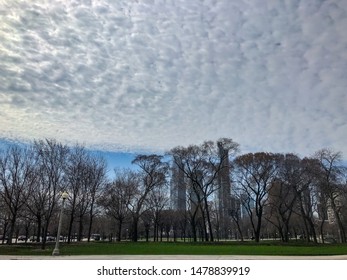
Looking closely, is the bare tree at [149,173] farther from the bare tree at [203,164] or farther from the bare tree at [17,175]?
the bare tree at [17,175]

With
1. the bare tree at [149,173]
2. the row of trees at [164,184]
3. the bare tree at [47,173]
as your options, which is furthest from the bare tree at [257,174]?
the bare tree at [47,173]

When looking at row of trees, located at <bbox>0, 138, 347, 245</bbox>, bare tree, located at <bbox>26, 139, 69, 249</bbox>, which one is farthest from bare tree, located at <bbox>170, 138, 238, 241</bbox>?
bare tree, located at <bbox>26, 139, 69, 249</bbox>

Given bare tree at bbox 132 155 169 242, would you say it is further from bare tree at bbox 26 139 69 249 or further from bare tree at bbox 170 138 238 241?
bare tree at bbox 26 139 69 249

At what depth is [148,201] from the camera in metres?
49.6

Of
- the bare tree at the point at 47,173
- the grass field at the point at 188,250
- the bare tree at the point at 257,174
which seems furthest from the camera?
the bare tree at the point at 257,174

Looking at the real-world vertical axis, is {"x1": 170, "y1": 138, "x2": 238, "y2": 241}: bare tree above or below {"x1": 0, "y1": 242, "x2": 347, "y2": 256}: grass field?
above

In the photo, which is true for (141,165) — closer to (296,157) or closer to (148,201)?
(148,201)

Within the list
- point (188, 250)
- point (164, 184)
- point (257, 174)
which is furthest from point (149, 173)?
point (188, 250)

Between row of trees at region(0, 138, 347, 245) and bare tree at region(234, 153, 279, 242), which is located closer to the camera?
row of trees at region(0, 138, 347, 245)

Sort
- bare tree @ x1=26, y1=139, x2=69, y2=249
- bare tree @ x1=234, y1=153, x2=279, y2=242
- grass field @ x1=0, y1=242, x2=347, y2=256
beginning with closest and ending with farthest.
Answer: grass field @ x1=0, y1=242, x2=347, y2=256, bare tree @ x1=26, y1=139, x2=69, y2=249, bare tree @ x1=234, y1=153, x2=279, y2=242

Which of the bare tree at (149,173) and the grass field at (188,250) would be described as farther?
the bare tree at (149,173)

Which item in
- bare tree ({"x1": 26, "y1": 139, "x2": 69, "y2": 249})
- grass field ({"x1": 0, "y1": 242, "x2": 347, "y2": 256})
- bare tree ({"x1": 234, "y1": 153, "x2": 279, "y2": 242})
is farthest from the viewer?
bare tree ({"x1": 234, "y1": 153, "x2": 279, "y2": 242})
